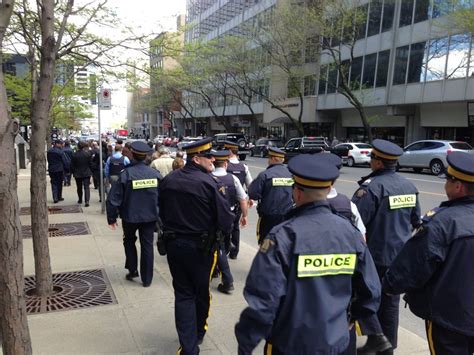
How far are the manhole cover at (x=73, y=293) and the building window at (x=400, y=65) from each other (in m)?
27.4

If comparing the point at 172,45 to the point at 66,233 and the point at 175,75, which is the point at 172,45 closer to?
the point at 175,75

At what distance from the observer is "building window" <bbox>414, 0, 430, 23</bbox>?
88.9ft

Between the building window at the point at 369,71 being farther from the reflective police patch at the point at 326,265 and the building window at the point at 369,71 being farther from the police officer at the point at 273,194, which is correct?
the reflective police patch at the point at 326,265

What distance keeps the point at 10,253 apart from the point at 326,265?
2.10 m

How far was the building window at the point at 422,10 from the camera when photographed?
27094mm

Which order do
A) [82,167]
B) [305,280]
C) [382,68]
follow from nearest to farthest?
[305,280] < [82,167] < [382,68]

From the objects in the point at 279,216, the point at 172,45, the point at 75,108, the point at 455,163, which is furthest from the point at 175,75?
the point at 75,108

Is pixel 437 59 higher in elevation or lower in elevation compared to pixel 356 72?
higher

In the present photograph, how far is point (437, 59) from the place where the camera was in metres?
26.6

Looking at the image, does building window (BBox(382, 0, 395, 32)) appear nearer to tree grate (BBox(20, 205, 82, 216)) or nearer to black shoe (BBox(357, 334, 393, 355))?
tree grate (BBox(20, 205, 82, 216))

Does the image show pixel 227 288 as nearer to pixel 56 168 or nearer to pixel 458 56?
pixel 56 168

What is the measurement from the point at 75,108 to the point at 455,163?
20788 millimetres

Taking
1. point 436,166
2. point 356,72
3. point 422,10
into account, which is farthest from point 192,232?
point 356,72

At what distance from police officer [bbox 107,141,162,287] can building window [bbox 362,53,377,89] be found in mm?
28348
